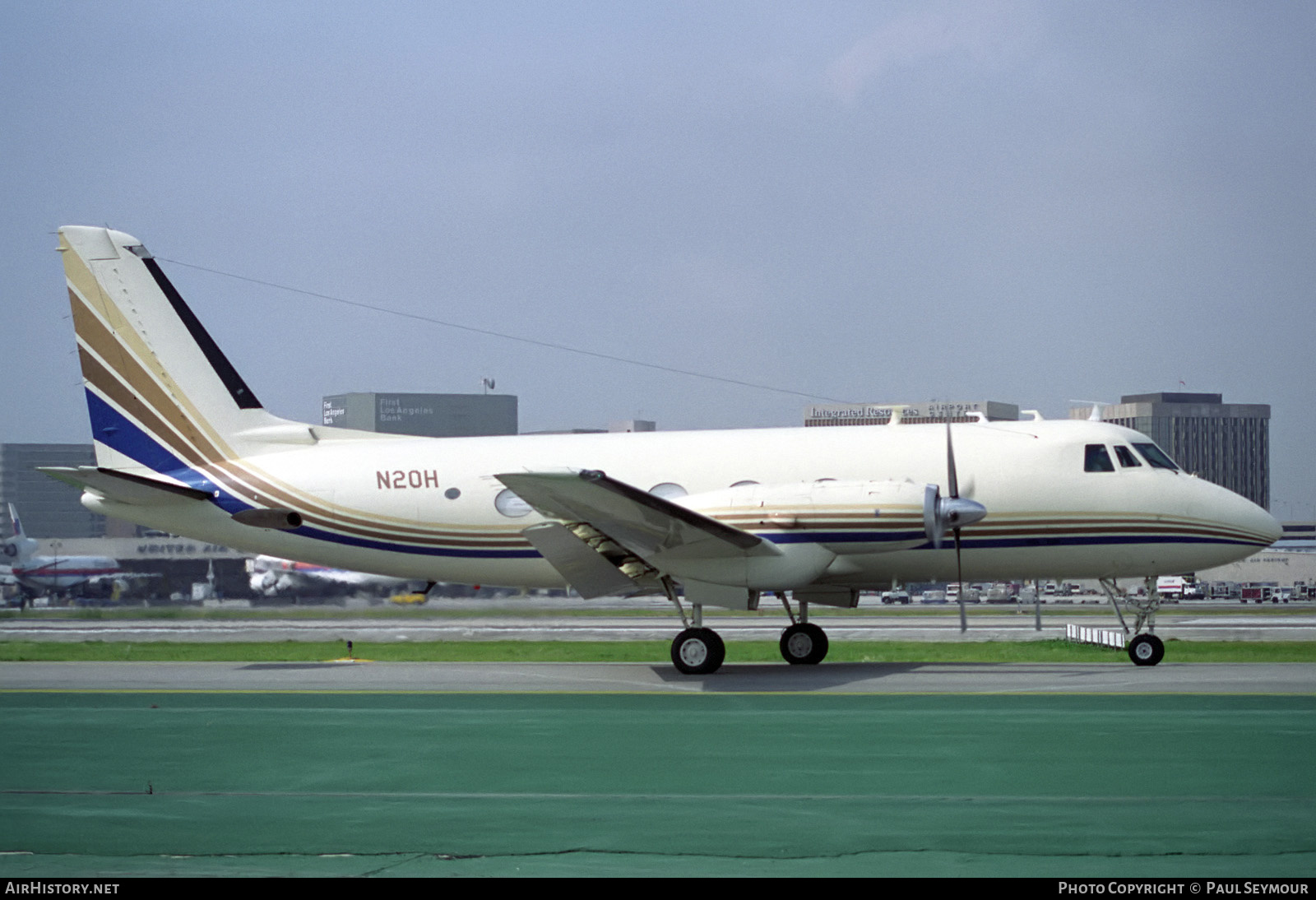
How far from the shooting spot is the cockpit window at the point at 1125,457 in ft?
69.9

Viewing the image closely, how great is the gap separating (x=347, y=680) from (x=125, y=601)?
31.0 metres

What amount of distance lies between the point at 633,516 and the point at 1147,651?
900 centimetres

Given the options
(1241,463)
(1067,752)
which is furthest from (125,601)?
(1241,463)

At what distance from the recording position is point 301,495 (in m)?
23.8

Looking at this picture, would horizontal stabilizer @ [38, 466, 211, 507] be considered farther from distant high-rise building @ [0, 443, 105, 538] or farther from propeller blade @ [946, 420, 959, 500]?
distant high-rise building @ [0, 443, 105, 538]

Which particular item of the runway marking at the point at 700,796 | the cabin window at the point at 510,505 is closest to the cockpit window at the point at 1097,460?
the cabin window at the point at 510,505

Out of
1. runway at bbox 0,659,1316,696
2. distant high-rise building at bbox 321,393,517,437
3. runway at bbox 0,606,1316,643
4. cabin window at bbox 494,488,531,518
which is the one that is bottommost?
runway at bbox 0,606,1316,643

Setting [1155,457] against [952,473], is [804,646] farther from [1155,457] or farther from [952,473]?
[1155,457]

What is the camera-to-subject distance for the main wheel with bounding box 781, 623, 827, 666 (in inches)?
897

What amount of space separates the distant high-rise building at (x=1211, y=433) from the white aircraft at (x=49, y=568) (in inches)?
3682

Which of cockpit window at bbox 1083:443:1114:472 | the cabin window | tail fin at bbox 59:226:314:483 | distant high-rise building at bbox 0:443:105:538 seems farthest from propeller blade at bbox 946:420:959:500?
distant high-rise building at bbox 0:443:105:538

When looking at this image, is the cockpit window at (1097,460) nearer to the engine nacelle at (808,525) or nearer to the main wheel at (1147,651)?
the main wheel at (1147,651)

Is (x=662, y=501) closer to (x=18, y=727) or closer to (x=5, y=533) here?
(x=18, y=727)

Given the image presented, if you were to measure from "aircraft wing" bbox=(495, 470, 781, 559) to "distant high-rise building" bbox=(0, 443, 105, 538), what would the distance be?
59.5m
